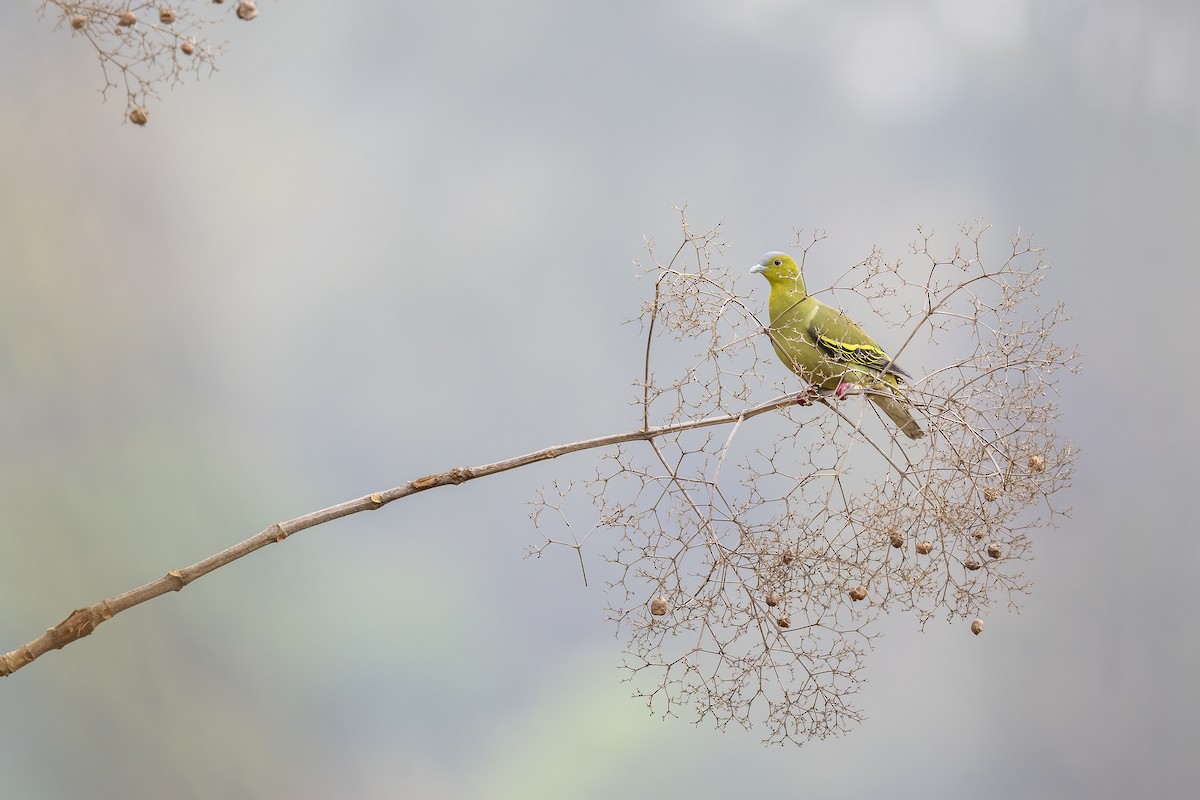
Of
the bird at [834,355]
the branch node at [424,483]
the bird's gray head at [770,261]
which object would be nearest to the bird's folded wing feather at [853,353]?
the bird at [834,355]

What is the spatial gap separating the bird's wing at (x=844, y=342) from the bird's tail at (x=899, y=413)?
37 millimetres

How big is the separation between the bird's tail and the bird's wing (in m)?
0.04

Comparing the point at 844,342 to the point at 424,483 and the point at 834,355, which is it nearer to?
Answer: the point at 834,355

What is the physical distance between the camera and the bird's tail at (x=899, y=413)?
1.46 meters

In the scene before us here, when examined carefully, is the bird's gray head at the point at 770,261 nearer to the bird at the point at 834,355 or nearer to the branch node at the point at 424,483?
the bird at the point at 834,355

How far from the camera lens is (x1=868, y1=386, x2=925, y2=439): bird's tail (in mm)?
1455

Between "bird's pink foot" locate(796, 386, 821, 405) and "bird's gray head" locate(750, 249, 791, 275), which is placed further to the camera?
"bird's gray head" locate(750, 249, 791, 275)

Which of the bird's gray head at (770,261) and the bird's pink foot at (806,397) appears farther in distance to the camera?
the bird's gray head at (770,261)

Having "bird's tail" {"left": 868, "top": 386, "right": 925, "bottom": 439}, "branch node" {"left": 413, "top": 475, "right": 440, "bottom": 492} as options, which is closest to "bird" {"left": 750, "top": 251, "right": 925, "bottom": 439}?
"bird's tail" {"left": 868, "top": 386, "right": 925, "bottom": 439}

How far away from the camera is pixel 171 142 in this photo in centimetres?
218

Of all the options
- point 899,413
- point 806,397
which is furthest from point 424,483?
point 899,413

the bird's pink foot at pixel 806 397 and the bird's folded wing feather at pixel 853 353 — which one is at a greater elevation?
the bird's folded wing feather at pixel 853 353

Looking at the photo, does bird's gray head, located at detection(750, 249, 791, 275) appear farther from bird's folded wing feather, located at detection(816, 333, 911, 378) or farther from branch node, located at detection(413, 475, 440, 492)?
branch node, located at detection(413, 475, 440, 492)

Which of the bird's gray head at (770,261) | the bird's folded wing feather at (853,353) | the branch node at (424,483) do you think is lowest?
the branch node at (424,483)
